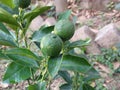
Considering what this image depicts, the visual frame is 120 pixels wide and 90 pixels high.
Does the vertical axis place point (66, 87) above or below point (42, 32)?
below

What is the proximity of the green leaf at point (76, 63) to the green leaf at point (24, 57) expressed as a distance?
0.37 ft

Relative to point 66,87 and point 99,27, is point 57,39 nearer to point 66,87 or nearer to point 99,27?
point 66,87

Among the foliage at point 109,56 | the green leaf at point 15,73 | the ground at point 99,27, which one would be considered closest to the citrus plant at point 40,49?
the green leaf at point 15,73

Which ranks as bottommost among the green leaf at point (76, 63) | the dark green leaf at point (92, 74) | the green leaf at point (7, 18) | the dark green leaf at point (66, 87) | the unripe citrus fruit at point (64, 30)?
the dark green leaf at point (66, 87)

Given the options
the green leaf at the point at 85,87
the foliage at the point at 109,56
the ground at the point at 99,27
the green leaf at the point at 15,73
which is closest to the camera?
the green leaf at the point at 15,73

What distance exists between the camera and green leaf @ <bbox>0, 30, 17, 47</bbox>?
1356mm

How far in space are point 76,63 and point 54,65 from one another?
12 centimetres

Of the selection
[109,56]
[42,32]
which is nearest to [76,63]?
[42,32]

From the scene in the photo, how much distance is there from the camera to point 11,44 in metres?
1.38

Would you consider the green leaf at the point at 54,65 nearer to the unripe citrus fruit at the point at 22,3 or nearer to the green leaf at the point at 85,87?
the unripe citrus fruit at the point at 22,3

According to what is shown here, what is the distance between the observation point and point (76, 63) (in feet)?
4.14

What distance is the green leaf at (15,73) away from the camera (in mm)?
1421

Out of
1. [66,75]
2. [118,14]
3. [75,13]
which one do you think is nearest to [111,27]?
[118,14]

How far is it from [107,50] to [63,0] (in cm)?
95
